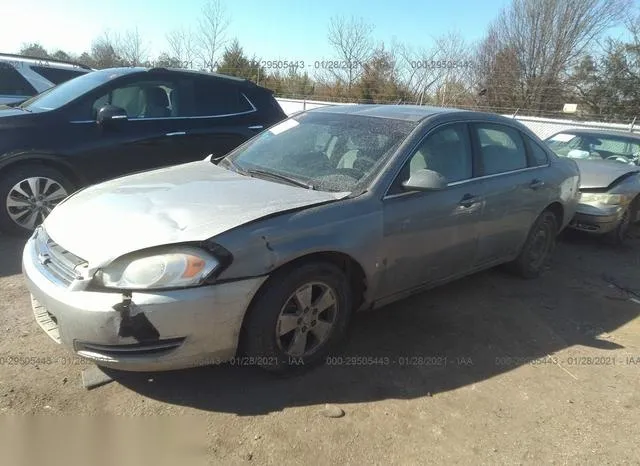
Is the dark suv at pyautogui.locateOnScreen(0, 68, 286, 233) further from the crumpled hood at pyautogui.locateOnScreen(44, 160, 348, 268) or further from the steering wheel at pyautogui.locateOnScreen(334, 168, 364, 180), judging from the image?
the steering wheel at pyautogui.locateOnScreen(334, 168, 364, 180)

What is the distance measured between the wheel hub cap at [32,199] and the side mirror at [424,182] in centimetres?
366

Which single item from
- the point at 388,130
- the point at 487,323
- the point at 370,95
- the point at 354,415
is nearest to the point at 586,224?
the point at 487,323

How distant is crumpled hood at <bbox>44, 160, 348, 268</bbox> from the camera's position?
8.74 ft

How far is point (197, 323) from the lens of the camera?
2.58 meters

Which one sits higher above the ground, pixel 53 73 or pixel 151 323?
pixel 53 73

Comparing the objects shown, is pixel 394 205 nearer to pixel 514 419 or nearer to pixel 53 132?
pixel 514 419

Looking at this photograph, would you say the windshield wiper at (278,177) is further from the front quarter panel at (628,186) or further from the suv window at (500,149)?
the front quarter panel at (628,186)

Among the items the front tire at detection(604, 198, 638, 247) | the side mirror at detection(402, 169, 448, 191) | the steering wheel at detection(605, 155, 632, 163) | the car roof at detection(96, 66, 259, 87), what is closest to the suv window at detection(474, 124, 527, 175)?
the side mirror at detection(402, 169, 448, 191)

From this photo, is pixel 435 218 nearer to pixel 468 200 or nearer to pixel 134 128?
pixel 468 200

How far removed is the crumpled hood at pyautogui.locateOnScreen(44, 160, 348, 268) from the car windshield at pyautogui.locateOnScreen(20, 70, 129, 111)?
91.9 inches

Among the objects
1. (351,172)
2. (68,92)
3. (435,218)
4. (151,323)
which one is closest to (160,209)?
(151,323)

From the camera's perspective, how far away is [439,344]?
11.9ft

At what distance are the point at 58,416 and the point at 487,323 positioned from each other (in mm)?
2978

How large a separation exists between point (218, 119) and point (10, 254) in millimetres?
2661
